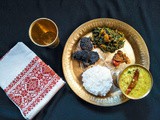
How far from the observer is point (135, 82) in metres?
0.95

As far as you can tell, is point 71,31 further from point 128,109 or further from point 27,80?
point 128,109

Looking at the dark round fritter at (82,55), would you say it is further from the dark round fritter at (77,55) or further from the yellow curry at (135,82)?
the yellow curry at (135,82)

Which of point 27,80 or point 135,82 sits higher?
point 27,80

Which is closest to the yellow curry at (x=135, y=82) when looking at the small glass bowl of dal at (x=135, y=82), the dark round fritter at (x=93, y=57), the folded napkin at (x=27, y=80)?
the small glass bowl of dal at (x=135, y=82)

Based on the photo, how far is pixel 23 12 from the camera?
41.6 inches

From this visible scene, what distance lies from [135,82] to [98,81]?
0.12 meters

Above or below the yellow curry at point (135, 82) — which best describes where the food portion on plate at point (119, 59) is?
above

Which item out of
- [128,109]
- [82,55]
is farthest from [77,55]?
[128,109]

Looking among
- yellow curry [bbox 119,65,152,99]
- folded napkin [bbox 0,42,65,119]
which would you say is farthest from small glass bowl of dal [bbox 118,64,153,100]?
folded napkin [bbox 0,42,65,119]

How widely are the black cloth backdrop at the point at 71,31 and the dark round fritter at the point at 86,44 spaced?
0.06m

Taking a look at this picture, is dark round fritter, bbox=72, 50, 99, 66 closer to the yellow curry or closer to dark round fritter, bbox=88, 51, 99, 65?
dark round fritter, bbox=88, 51, 99, 65

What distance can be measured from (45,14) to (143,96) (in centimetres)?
42

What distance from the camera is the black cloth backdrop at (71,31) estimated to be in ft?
3.35

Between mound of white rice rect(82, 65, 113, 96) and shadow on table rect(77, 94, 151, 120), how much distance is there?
0.19 ft
